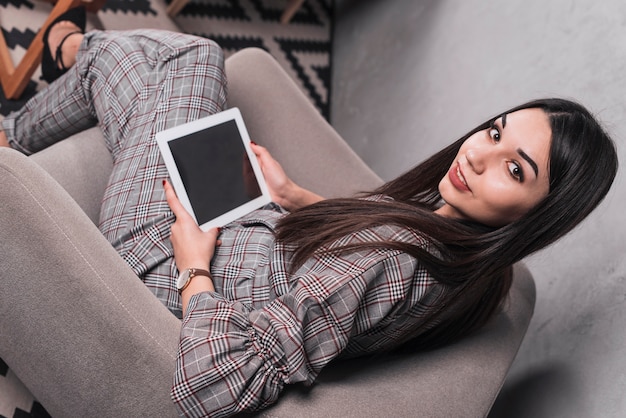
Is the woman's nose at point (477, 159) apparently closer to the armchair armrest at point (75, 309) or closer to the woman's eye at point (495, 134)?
the woman's eye at point (495, 134)

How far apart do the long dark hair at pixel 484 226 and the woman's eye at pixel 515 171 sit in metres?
0.05

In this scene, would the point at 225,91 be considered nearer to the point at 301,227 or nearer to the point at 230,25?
the point at 301,227

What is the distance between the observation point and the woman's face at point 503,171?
3.06ft

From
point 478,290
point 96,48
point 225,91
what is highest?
point 96,48

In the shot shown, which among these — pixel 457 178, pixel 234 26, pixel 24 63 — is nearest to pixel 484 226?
pixel 457 178

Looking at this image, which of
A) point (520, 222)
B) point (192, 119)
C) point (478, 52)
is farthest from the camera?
point (478, 52)

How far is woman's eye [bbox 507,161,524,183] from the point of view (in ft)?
3.07

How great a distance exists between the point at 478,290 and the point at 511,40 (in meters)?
0.81

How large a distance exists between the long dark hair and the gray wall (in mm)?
276

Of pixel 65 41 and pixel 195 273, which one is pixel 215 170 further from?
pixel 65 41

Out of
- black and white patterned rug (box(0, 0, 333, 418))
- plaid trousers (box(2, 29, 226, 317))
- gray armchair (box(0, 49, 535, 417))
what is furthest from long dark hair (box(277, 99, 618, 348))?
black and white patterned rug (box(0, 0, 333, 418))

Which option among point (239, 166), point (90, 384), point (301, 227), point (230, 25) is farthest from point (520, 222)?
point (230, 25)

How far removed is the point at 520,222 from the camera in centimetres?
95

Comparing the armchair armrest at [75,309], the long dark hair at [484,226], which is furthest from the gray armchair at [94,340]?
the long dark hair at [484,226]
